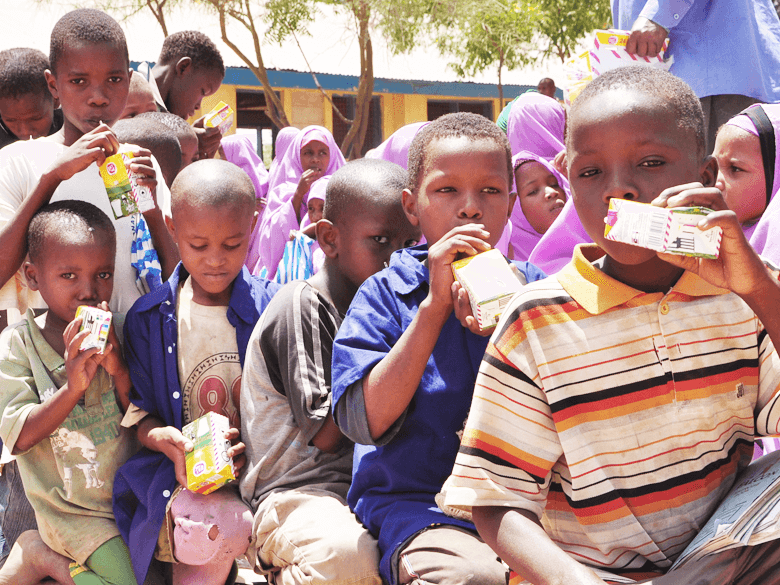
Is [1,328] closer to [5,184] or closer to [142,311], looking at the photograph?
[5,184]

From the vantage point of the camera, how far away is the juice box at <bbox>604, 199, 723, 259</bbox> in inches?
53.2

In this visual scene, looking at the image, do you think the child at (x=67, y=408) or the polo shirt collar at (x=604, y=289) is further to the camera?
the child at (x=67, y=408)

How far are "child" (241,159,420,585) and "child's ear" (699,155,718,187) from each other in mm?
1132

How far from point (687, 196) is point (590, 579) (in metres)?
0.69

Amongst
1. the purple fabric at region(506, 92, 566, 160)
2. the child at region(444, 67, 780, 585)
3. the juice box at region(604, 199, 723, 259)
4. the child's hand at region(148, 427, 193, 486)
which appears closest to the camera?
the juice box at region(604, 199, 723, 259)

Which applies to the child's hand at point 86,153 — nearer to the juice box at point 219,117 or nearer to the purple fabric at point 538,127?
the juice box at point 219,117

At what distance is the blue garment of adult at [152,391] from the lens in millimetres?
2406

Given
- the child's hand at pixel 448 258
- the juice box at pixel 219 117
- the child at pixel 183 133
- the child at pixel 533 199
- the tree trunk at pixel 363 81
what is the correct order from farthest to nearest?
1. the tree trunk at pixel 363 81
2. the juice box at pixel 219 117
3. the child at pixel 533 199
4. the child at pixel 183 133
5. the child's hand at pixel 448 258

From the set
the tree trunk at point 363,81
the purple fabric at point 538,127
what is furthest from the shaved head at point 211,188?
the tree trunk at point 363,81

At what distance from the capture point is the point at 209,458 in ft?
7.29

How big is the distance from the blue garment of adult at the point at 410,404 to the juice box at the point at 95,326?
2.67ft

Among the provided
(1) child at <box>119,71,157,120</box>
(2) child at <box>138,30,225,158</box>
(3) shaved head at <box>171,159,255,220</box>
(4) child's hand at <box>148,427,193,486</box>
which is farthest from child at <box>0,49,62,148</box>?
(4) child's hand at <box>148,427,193,486</box>

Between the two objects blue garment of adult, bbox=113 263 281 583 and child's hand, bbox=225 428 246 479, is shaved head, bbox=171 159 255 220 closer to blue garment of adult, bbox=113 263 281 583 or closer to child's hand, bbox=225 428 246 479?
blue garment of adult, bbox=113 263 281 583

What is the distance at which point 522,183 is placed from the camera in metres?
4.25
